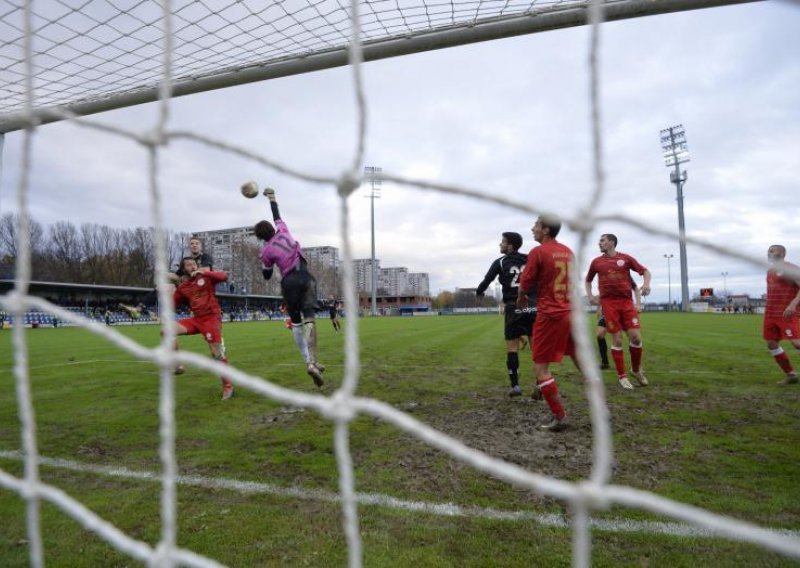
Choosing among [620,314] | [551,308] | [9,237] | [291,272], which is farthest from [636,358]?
[9,237]

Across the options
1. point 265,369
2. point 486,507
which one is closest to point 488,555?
→ point 486,507

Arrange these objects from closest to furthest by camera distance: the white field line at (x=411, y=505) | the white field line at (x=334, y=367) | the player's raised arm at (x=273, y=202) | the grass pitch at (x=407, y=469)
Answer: the grass pitch at (x=407, y=469)
the white field line at (x=411, y=505)
the player's raised arm at (x=273, y=202)
the white field line at (x=334, y=367)

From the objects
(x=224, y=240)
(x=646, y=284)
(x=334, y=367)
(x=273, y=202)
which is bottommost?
(x=334, y=367)

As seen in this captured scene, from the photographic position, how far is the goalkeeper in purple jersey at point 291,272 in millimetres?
4875

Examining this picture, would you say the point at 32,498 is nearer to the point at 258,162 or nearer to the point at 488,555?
the point at 258,162

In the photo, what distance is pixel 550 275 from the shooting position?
Answer: 372 cm

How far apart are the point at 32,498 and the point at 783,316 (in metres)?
7.03

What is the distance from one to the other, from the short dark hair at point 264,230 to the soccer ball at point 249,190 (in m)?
0.89

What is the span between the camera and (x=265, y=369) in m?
7.47

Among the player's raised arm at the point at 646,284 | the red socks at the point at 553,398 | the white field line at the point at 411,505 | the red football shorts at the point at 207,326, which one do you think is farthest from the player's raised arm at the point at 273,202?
the player's raised arm at the point at 646,284

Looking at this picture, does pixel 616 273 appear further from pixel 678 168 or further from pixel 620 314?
pixel 678 168

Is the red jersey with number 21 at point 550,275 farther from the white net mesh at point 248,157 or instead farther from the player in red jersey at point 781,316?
the player in red jersey at point 781,316

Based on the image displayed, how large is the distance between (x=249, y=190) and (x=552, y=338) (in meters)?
2.81

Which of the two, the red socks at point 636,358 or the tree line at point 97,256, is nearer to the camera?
the red socks at point 636,358
